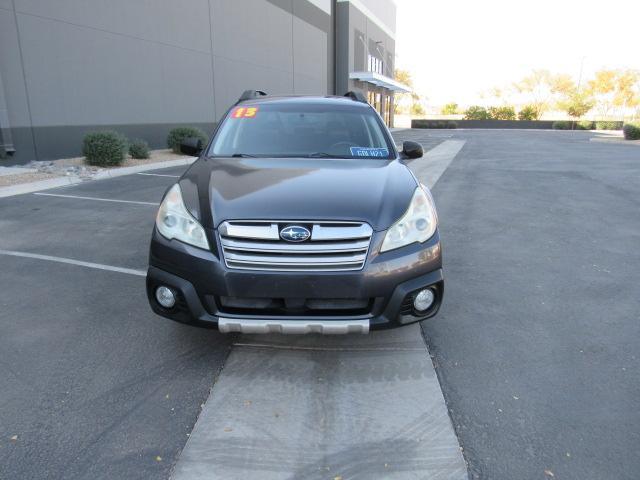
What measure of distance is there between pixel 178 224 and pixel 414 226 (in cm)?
146

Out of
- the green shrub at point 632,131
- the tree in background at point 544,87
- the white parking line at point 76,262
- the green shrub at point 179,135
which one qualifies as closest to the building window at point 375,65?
the green shrub at point 632,131

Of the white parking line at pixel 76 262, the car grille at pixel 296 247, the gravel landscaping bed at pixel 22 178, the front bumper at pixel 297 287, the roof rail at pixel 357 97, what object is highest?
the roof rail at pixel 357 97

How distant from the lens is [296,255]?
2.79m

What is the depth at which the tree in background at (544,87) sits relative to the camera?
86.7m

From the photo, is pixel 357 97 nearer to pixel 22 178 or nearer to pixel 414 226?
pixel 414 226

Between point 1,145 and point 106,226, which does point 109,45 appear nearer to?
point 1,145

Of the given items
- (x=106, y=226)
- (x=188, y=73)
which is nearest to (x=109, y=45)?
(x=188, y=73)

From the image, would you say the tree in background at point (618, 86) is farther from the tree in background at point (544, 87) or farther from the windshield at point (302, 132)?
the windshield at point (302, 132)

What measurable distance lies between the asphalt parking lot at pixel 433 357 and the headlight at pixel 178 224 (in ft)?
2.76

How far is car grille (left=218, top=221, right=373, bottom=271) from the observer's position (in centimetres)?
278

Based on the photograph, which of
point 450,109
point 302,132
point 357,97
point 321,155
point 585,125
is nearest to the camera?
point 321,155

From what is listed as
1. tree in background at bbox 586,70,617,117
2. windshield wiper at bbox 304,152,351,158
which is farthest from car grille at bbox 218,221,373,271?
tree in background at bbox 586,70,617,117

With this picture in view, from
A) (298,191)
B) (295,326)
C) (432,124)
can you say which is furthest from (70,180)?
(432,124)

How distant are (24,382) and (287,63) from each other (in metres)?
25.7
